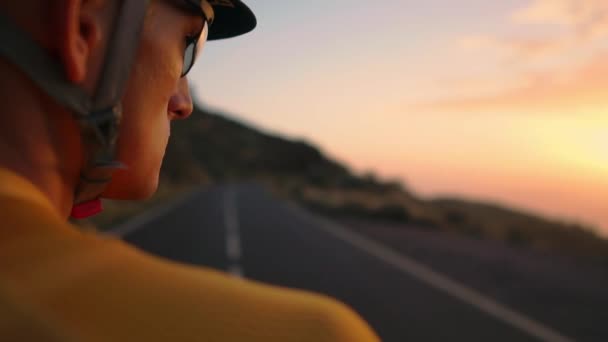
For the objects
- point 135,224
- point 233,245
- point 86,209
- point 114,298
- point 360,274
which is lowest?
point 135,224

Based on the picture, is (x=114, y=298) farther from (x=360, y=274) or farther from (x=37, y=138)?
(x=360, y=274)

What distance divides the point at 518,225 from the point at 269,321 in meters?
25.3

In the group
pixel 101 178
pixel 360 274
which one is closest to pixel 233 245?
pixel 360 274

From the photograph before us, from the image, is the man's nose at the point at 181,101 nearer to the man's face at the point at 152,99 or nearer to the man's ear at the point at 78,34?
the man's face at the point at 152,99

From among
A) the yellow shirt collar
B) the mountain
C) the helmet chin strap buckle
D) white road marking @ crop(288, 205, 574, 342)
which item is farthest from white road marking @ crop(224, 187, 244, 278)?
the yellow shirt collar

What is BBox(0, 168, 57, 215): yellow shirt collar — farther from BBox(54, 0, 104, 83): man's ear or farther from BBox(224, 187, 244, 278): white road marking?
BBox(224, 187, 244, 278): white road marking

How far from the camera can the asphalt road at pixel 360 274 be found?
26.8 ft

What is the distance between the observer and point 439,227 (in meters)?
24.1

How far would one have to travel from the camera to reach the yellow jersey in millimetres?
454

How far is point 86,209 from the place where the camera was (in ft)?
3.13

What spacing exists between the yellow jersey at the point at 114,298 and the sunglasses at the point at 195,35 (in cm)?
35

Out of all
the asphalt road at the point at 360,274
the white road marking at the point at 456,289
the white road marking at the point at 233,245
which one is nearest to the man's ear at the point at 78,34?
the asphalt road at the point at 360,274

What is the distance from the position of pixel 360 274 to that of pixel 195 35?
10792 mm

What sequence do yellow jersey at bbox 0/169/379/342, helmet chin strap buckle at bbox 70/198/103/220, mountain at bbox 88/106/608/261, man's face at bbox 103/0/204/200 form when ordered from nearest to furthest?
yellow jersey at bbox 0/169/379/342
man's face at bbox 103/0/204/200
helmet chin strap buckle at bbox 70/198/103/220
mountain at bbox 88/106/608/261
